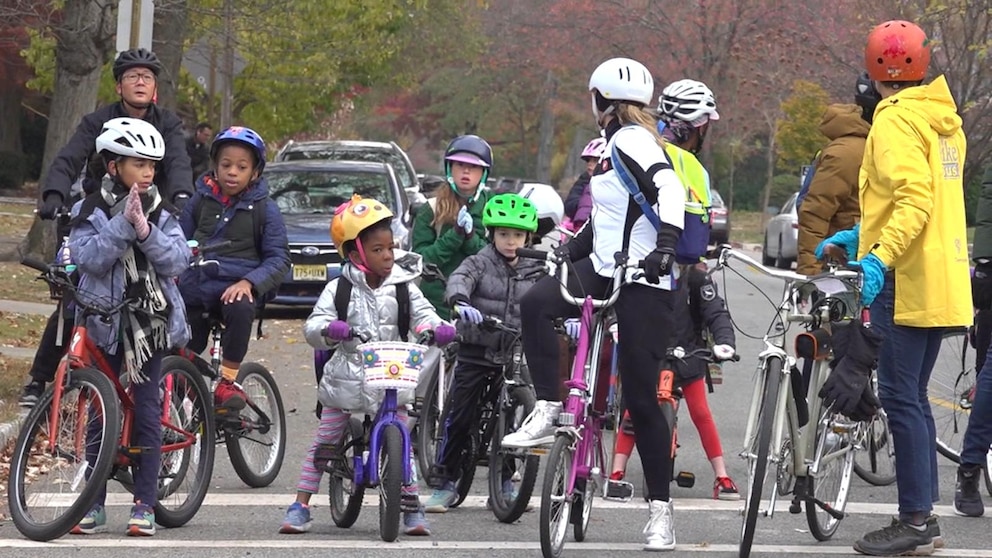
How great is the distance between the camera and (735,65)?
4656 centimetres

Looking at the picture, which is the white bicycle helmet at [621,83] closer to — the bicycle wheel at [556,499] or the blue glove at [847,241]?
the blue glove at [847,241]

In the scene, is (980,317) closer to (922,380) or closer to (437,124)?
(922,380)

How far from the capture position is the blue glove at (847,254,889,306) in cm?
684

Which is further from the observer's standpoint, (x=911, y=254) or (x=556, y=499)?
(x=911, y=254)

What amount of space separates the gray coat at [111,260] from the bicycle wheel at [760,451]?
2461 mm

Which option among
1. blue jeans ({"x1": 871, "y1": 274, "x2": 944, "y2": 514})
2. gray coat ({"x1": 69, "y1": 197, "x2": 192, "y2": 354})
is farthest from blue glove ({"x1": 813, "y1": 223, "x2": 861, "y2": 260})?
gray coat ({"x1": 69, "y1": 197, "x2": 192, "y2": 354})

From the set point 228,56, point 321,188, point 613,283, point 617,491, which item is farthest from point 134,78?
point 228,56

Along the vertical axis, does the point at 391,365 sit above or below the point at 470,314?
below

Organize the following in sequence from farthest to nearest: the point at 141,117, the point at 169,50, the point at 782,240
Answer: the point at 782,240
the point at 169,50
the point at 141,117

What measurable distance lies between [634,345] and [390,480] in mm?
1110

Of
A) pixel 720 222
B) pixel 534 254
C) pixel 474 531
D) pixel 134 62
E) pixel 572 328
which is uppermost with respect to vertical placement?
pixel 720 222

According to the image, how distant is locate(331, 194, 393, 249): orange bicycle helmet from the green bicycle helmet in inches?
33.0

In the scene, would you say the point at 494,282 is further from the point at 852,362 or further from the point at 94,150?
the point at 94,150

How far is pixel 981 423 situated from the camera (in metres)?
8.51
